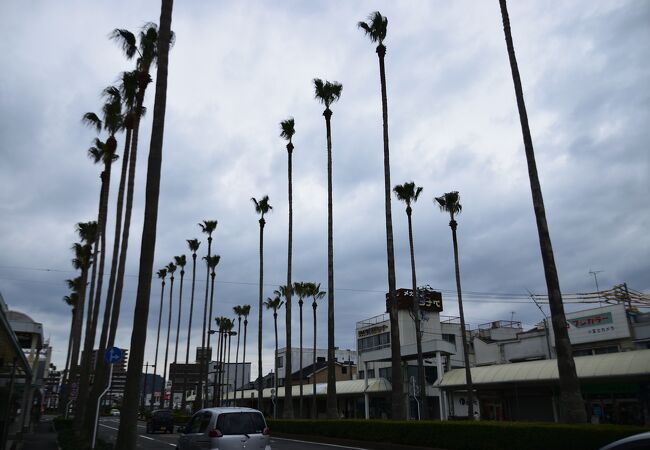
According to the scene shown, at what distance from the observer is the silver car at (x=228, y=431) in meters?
11.2

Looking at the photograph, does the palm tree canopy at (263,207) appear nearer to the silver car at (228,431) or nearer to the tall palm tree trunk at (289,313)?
the tall palm tree trunk at (289,313)

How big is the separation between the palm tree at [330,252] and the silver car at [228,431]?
16.0 meters

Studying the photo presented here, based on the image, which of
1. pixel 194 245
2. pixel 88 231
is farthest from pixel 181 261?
pixel 88 231

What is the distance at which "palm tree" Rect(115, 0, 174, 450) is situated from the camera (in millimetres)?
A: 10508

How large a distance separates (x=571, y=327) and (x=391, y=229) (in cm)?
1909

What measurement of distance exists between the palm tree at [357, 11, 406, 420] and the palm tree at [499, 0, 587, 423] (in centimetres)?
796

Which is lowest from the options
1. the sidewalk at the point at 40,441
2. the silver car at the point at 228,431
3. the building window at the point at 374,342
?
the sidewalk at the point at 40,441

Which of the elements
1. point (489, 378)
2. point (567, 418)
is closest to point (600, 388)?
point (489, 378)

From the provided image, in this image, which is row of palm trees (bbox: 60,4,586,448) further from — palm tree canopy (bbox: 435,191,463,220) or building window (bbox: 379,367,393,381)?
building window (bbox: 379,367,393,381)

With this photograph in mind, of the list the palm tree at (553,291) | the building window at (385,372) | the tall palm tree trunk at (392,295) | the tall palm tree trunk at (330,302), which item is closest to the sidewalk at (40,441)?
the tall palm tree trunk at (330,302)

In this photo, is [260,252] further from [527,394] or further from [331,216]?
[527,394]

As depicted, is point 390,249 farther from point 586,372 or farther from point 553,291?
point 586,372

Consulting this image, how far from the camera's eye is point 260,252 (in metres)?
43.7

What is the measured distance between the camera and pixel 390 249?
25.4 m
